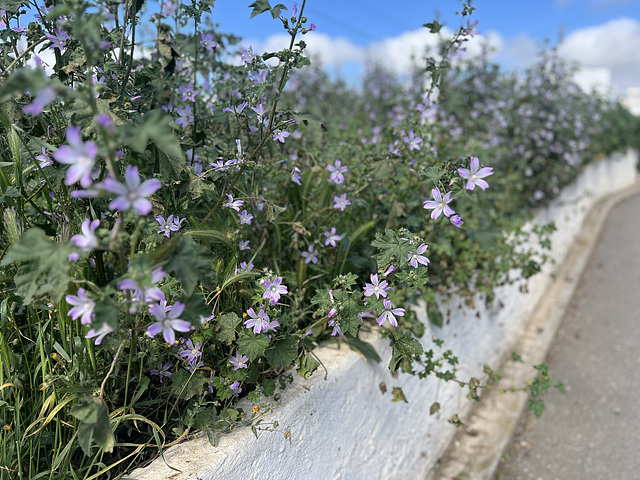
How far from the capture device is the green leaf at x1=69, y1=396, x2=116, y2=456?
115cm

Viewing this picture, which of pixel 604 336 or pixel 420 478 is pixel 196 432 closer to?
pixel 420 478

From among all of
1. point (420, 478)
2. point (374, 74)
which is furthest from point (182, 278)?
point (374, 74)

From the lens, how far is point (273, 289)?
5.53 feet

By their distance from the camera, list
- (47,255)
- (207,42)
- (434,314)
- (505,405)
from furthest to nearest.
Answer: (505,405), (434,314), (207,42), (47,255)

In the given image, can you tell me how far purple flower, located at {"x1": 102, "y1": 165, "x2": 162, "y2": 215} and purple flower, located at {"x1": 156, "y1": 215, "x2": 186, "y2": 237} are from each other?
63 cm

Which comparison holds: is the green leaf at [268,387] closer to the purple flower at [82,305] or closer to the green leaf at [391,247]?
the green leaf at [391,247]

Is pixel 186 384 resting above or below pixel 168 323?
below

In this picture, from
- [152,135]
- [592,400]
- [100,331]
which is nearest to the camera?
[152,135]

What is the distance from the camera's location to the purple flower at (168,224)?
153 centimetres

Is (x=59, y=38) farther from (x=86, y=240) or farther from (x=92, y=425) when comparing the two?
(x=92, y=425)

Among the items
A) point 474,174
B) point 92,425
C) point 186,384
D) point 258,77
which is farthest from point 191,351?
point 258,77

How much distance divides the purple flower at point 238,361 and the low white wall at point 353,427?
0.63 feet

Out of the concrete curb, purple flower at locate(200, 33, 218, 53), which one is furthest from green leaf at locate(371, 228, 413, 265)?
the concrete curb

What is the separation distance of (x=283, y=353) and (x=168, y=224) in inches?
23.2
